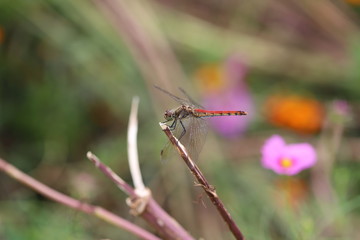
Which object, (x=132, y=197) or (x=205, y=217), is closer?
(x=132, y=197)

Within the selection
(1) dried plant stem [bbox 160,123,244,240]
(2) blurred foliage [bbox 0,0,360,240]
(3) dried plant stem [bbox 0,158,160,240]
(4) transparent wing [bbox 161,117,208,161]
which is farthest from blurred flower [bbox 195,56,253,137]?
(1) dried plant stem [bbox 160,123,244,240]

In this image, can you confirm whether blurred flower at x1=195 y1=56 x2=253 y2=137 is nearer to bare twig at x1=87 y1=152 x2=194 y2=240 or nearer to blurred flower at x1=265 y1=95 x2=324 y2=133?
blurred flower at x1=265 y1=95 x2=324 y2=133

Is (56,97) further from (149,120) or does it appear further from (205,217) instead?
(205,217)

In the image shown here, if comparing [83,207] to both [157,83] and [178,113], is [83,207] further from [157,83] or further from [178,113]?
[157,83]

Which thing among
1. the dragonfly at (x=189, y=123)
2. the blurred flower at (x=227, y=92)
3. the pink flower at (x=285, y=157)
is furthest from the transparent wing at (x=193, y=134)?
the blurred flower at (x=227, y=92)

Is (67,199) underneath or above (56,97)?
above

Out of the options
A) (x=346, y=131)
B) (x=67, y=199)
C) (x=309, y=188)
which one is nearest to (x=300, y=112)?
(x=346, y=131)

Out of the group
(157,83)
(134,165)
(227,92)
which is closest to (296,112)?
(227,92)
